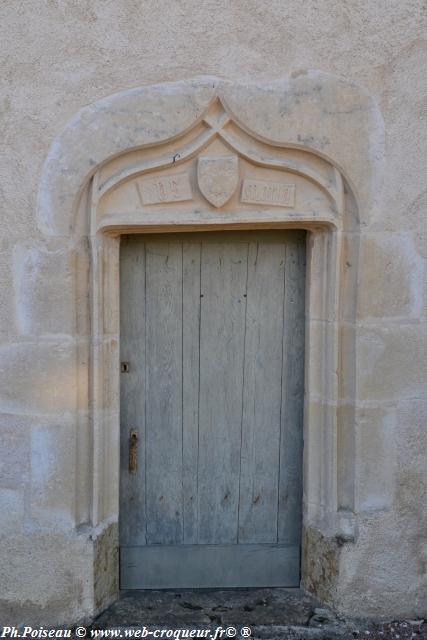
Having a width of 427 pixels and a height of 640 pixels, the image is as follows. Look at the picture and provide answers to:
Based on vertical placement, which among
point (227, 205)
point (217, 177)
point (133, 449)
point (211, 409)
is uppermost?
point (217, 177)

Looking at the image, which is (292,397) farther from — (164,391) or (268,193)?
(268,193)

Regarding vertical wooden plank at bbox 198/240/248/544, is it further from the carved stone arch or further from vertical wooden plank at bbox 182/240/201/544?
the carved stone arch

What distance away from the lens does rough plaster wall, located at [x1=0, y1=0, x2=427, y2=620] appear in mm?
2846

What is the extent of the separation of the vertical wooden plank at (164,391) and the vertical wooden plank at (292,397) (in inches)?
22.2

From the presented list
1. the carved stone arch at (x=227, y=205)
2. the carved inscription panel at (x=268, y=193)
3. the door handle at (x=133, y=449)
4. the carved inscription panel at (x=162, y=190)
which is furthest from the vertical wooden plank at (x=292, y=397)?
the door handle at (x=133, y=449)

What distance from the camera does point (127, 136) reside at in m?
2.87

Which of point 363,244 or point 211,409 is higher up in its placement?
point 363,244

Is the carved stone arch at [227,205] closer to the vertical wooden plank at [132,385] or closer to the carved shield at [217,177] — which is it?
the carved shield at [217,177]

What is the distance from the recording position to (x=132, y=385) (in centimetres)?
336

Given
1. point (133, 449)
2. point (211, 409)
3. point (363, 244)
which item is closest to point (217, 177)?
point (363, 244)

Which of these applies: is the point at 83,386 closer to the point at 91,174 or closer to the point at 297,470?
the point at 91,174

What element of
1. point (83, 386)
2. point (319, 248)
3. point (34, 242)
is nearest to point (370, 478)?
point (319, 248)

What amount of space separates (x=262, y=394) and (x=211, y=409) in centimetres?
29

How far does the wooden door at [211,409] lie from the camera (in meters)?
3.30
